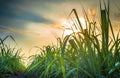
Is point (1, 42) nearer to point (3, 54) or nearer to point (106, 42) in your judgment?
point (3, 54)

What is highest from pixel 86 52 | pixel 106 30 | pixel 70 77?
pixel 106 30

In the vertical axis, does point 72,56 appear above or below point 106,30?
below

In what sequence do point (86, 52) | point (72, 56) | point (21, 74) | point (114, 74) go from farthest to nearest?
1. point (21, 74)
2. point (72, 56)
3. point (86, 52)
4. point (114, 74)

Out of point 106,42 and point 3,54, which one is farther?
point 3,54

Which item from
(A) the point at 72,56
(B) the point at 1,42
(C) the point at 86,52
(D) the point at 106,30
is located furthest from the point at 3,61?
(D) the point at 106,30

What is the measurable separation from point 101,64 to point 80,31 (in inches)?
14.4

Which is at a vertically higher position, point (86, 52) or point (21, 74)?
point (86, 52)

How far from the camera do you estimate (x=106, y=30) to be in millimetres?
2551

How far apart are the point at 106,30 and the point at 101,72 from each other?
0.39 m

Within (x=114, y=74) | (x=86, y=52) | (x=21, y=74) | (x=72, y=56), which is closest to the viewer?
(x=114, y=74)

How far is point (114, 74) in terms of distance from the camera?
2.46m

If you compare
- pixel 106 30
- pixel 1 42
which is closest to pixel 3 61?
pixel 1 42

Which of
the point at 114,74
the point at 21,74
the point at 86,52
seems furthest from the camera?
the point at 21,74

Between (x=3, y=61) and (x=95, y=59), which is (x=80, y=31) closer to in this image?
(x=95, y=59)
